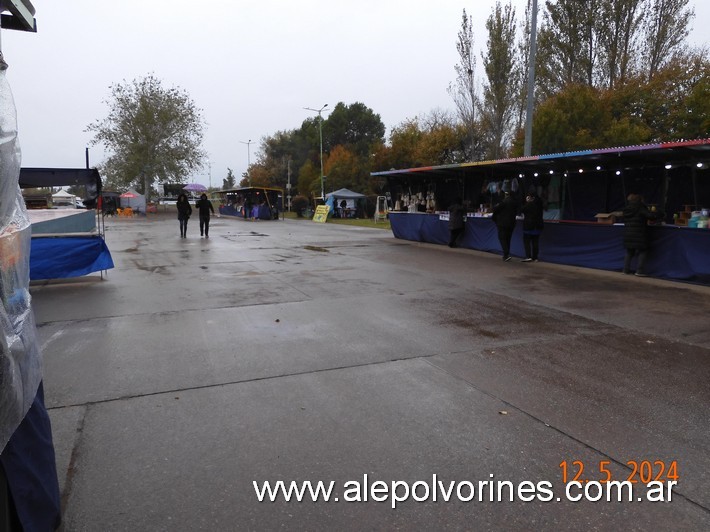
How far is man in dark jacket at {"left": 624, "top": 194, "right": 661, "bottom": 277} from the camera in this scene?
10.2 metres

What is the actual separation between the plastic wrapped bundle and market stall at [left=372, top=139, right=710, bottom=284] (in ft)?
34.0

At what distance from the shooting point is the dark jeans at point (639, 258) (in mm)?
10422

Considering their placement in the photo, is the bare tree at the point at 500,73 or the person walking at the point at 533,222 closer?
the person walking at the point at 533,222

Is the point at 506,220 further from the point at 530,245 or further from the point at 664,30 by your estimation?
the point at 664,30

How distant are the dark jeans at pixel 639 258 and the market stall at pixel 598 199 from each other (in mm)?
185

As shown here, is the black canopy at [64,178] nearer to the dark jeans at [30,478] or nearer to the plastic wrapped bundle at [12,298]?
the plastic wrapped bundle at [12,298]

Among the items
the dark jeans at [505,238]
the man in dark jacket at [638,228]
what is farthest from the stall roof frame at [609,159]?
the dark jeans at [505,238]

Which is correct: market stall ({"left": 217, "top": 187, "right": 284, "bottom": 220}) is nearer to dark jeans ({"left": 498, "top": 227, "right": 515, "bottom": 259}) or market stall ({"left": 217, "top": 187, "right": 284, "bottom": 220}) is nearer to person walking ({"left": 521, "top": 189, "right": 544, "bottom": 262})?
dark jeans ({"left": 498, "top": 227, "right": 515, "bottom": 259})

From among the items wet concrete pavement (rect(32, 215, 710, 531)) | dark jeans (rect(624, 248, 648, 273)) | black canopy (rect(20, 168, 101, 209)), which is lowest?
wet concrete pavement (rect(32, 215, 710, 531))

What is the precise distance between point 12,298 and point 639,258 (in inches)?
A: 443

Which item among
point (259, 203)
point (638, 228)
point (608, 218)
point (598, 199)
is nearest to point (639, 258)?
point (638, 228)

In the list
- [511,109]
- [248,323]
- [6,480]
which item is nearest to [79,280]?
[248,323]

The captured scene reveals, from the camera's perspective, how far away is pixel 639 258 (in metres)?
10.6

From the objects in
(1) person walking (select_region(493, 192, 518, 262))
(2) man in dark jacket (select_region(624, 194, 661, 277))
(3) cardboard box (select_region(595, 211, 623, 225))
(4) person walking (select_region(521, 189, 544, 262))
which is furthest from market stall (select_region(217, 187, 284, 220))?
(2) man in dark jacket (select_region(624, 194, 661, 277))
